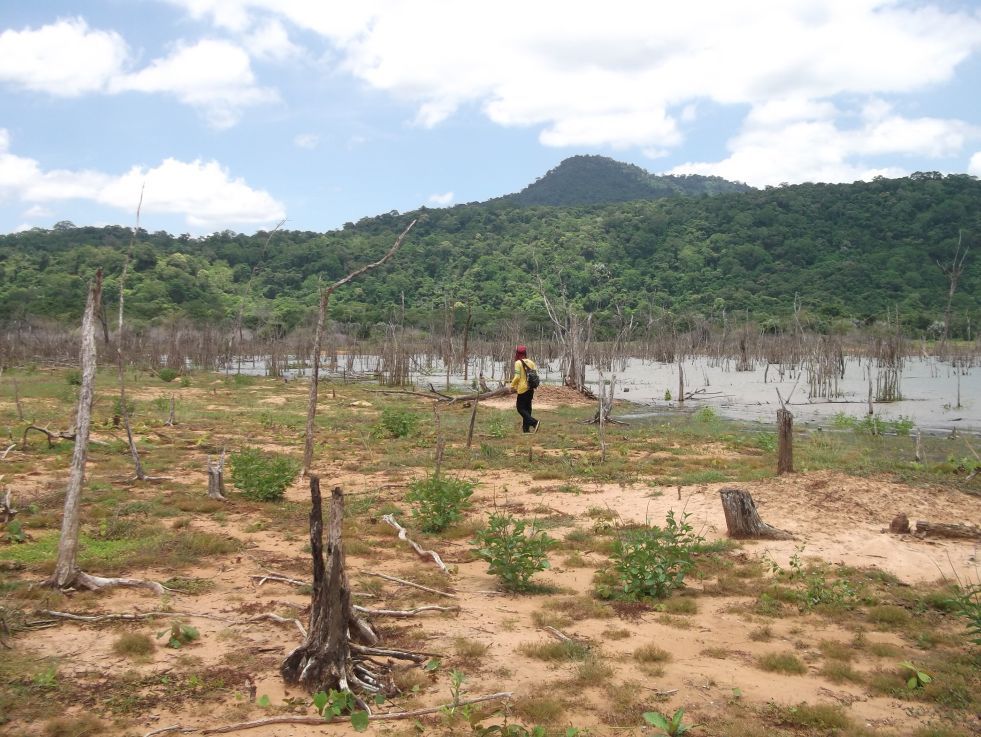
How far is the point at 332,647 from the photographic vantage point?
12.2 feet

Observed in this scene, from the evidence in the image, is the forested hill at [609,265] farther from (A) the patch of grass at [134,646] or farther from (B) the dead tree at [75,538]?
(A) the patch of grass at [134,646]

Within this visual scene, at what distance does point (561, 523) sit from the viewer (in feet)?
24.5

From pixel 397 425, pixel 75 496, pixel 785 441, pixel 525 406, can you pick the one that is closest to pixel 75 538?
A: pixel 75 496

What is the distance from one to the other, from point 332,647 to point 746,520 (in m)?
4.56

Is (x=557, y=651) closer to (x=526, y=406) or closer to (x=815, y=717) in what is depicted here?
(x=815, y=717)

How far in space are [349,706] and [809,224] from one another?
59.4 m

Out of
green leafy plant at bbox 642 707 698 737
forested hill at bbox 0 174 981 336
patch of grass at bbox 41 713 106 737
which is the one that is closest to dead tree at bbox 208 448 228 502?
patch of grass at bbox 41 713 106 737

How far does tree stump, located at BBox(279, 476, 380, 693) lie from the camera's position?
3.68m

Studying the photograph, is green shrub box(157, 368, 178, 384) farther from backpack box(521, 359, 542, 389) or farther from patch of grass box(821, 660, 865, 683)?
patch of grass box(821, 660, 865, 683)

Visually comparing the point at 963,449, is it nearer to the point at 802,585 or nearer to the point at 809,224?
the point at 802,585

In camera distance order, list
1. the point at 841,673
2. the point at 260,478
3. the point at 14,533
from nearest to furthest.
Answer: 1. the point at 841,673
2. the point at 14,533
3. the point at 260,478

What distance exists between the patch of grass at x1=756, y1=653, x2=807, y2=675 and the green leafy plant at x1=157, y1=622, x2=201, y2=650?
3.40 m

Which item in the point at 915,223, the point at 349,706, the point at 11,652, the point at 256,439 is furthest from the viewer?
the point at 915,223

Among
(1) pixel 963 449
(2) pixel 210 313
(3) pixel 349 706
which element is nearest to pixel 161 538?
(3) pixel 349 706
